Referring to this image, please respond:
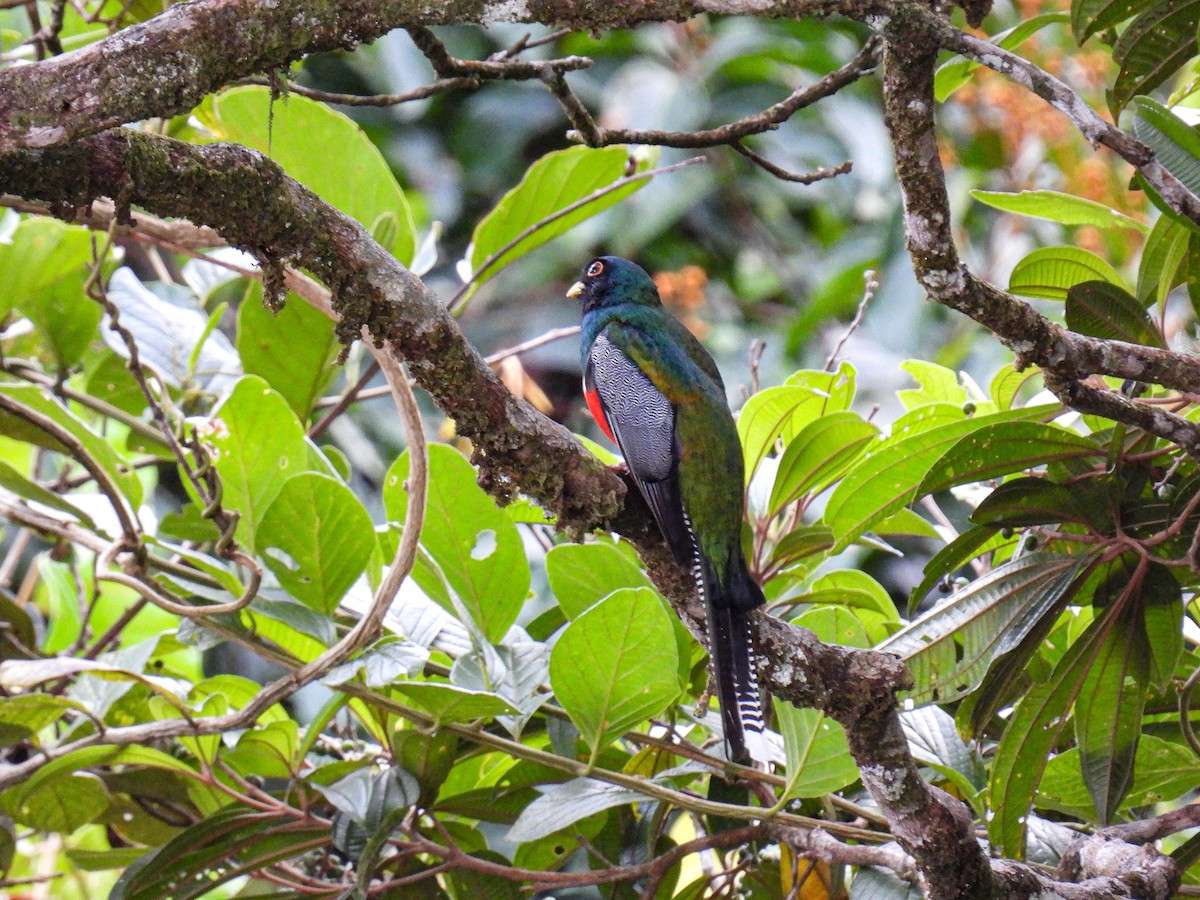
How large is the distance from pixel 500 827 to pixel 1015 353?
73.9 inches

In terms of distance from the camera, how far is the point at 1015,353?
175 cm

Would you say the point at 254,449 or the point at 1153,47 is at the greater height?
the point at 1153,47

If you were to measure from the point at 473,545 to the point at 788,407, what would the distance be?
69 centimetres

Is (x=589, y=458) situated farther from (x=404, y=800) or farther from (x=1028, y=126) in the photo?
(x=1028, y=126)

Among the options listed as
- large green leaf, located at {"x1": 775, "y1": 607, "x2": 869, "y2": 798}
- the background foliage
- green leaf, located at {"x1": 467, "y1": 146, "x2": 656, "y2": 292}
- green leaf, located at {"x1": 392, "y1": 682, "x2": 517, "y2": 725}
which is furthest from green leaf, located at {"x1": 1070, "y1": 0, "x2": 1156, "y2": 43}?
green leaf, located at {"x1": 392, "y1": 682, "x2": 517, "y2": 725}

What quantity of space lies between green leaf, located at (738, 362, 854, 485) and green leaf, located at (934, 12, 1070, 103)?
0.54m

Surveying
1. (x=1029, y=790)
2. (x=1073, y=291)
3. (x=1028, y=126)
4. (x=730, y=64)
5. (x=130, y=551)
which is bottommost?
(x=1029, y=790)

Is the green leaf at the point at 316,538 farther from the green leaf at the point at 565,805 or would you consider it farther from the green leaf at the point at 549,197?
the green leaf at the point at 549,197

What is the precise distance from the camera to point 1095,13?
204 centimetres

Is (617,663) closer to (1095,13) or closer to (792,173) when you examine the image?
(792,173)

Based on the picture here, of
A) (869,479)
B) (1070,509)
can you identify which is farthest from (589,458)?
(1070,509)

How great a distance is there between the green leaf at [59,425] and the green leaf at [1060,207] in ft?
5.53

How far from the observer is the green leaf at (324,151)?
2.42 m

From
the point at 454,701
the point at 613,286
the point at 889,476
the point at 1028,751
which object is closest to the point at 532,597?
the point at 454,701
